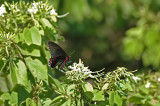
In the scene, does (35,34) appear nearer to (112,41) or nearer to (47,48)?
(47,48)

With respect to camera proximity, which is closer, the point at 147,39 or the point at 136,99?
the point at 136,99

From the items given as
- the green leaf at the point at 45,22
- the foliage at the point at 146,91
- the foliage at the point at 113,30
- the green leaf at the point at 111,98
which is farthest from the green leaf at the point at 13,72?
the foliage at the point at 113,30

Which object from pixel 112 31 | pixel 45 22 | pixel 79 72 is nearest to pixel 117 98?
pixel 79 72

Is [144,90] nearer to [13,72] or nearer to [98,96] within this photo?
[98,96]

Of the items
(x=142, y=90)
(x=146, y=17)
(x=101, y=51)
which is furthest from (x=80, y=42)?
(x=142, y=90)

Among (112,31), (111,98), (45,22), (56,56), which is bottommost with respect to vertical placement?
(111,98)

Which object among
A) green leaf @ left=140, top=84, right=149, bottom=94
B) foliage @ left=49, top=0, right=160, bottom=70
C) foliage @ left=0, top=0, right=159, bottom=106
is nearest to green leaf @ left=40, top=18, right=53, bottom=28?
foliage @ left=0, top=0, right=159, bottom=106

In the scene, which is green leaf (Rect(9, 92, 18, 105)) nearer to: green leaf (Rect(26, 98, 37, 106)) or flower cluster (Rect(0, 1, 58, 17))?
green leaf (Rect(26, 98, 37, 106))
